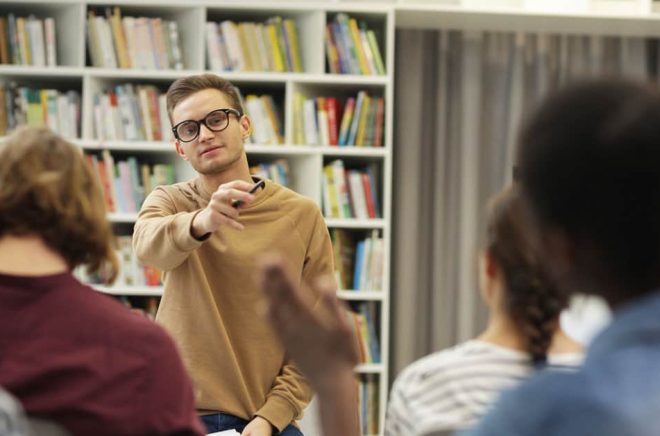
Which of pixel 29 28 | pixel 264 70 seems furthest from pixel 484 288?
pixel 29 28

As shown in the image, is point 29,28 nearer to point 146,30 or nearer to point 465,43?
point 146,30

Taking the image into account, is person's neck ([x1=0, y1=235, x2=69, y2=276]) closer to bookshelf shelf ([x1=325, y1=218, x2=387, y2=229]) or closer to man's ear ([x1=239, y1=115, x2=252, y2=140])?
man's ear ([x1=239, y1=115, x2=252, y2=140])

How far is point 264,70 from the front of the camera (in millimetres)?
4062

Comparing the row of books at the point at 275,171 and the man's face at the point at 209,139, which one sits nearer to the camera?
the man's face at the point at 209,139

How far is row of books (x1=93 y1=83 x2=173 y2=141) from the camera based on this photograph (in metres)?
4.03

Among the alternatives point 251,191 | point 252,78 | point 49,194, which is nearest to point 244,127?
point 251,191

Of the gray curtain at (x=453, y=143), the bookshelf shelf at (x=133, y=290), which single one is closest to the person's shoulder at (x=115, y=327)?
the bookshelf shelf at (x=133, y=290)

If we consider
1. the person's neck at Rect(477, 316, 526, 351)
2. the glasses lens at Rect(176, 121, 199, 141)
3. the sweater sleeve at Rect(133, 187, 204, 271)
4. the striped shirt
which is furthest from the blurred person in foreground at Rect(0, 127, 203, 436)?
the glasses lens at Rect(176, 121, 199, 141)

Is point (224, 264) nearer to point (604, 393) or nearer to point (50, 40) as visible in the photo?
point (604, 393)

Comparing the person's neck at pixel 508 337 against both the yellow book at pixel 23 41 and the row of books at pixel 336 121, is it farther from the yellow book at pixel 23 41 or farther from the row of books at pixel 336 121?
the yellow book at pixel 23 41

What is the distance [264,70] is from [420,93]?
0.85 m

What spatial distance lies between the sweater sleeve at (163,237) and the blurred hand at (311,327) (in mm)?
1362

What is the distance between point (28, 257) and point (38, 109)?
3.01m

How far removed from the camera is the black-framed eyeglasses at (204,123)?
2387 millimetres
